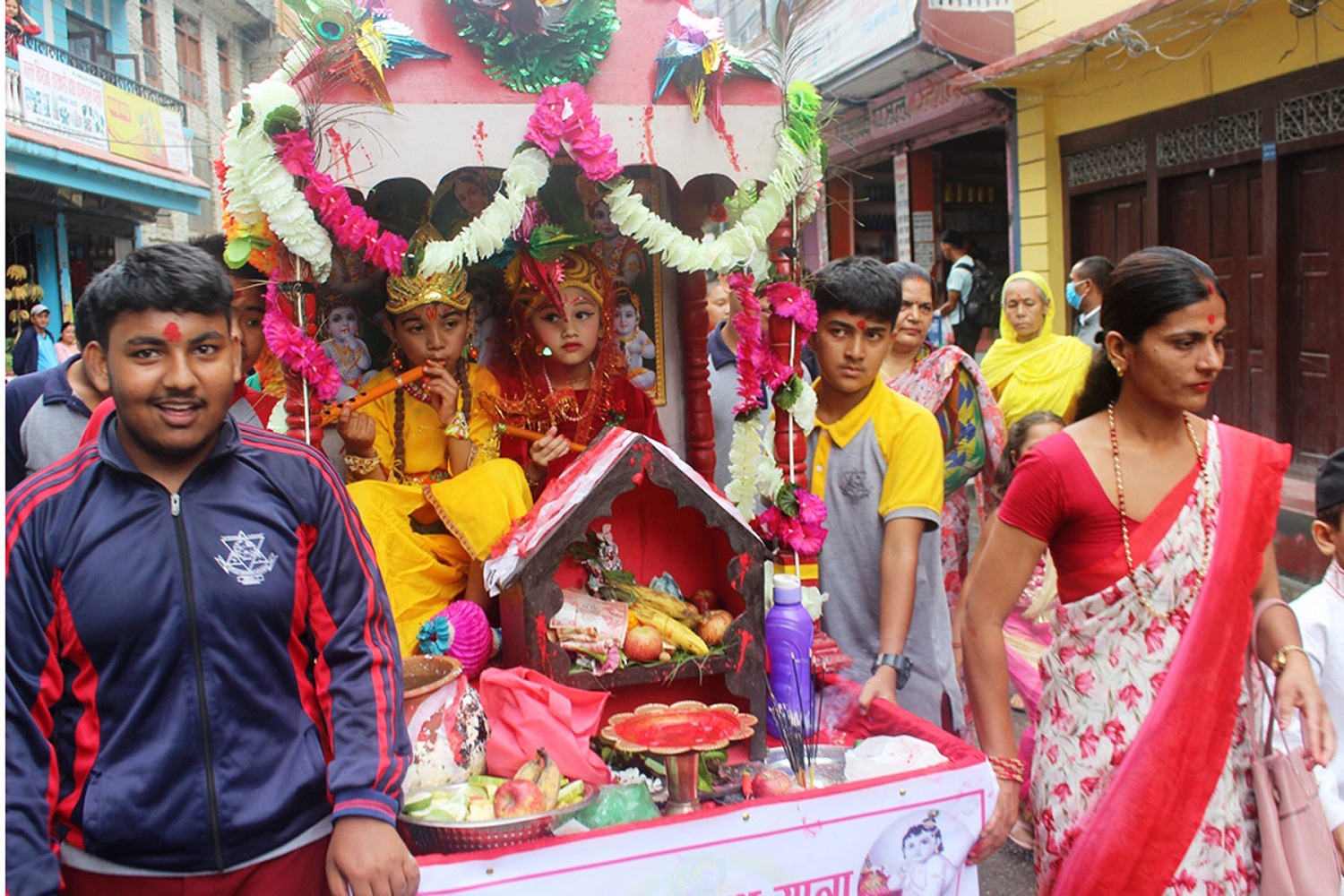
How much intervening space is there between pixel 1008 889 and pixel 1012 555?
1782 millimetres

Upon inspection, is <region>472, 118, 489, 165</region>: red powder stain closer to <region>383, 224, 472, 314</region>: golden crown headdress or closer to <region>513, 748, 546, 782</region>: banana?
<region>383, 224, 472, 314</region>: golden crown headdress

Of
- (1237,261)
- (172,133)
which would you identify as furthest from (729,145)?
(172,133)

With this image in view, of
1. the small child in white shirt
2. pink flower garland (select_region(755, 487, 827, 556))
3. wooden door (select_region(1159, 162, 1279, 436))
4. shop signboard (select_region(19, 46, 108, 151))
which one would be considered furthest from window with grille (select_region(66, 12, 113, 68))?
the small child in white shirt

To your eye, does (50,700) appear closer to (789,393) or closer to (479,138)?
(479,138)

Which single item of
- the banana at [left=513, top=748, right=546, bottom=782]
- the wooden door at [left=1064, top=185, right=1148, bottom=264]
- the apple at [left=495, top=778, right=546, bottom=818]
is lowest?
the apple at [left=495, top=778, right=546, bottom=818]

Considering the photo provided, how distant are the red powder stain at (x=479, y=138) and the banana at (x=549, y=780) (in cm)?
147

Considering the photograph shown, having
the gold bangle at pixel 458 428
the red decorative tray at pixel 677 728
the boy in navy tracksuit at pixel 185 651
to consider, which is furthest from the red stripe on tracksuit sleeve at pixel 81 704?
the gold bangle at pixel 458 428

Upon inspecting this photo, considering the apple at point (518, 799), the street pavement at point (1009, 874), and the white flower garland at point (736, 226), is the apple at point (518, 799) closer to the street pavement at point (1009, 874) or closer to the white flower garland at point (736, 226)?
the white flower garland at point (736, 226)

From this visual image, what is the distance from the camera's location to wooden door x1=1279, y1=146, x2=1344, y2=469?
7.78 meters

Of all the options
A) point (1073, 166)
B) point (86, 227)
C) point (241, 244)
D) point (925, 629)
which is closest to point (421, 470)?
point (241, 244)

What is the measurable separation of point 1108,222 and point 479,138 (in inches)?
366

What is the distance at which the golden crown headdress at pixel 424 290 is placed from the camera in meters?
3.22

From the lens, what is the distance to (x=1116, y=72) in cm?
976

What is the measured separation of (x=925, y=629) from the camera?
3.32 meters
